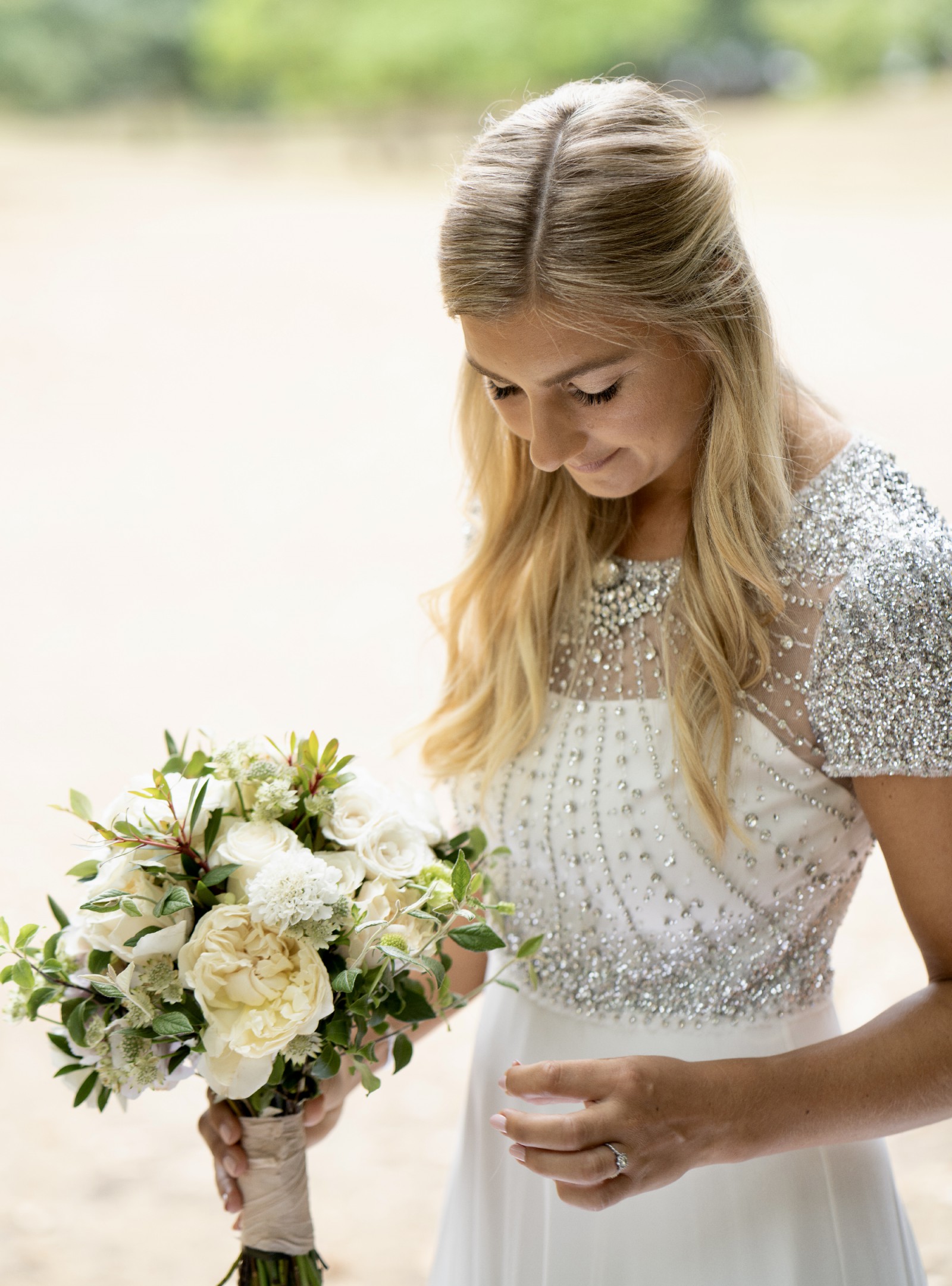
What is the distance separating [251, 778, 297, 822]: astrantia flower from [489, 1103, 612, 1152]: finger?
32cm

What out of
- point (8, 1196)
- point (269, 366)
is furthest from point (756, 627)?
point (269, 366)

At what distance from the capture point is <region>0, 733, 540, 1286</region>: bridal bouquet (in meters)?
1.05

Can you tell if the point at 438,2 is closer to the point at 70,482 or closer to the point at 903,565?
the point at 70,482

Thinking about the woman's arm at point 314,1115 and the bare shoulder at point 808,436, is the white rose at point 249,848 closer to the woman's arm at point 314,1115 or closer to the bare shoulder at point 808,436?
the woman's arm at point 314,1115

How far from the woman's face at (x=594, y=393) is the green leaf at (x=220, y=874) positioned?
0.47 meters

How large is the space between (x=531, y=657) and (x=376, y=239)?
627 centimetres

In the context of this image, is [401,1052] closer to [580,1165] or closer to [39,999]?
[580,1165]

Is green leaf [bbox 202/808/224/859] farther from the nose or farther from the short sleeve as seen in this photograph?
the short sleeve

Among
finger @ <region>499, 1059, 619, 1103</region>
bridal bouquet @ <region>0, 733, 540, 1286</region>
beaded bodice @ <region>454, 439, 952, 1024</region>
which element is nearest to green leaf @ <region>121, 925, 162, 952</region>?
bridal bouquet @ <region>0, 733, 540, 1286</region>

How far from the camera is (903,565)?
1156mm

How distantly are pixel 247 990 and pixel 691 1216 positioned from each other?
57cm

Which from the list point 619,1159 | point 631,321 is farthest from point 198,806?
point 631,321

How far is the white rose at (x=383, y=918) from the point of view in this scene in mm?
1086

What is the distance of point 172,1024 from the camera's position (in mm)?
1045
